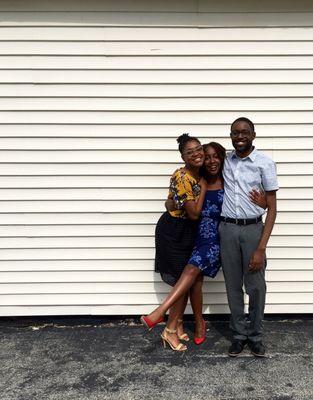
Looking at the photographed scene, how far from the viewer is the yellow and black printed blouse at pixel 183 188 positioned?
2.91 metres

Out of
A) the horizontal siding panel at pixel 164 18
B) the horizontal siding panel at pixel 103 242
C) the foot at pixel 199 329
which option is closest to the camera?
the horizontal siding panel at pixel 164 18

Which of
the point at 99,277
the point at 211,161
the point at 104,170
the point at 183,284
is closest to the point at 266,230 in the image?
the point at 211,161

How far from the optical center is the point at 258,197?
9.22ft

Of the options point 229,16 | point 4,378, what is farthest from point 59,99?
point 4,378

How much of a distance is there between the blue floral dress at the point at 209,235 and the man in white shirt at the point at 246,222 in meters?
0.07

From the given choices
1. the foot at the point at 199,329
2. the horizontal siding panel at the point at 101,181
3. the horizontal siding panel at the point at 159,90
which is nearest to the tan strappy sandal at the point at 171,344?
the foot at the point at 199,329

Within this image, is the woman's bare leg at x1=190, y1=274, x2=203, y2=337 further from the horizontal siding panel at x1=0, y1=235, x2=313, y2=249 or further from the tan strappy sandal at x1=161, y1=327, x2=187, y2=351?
the horizontal siding panel at x1=0, y1=235, x2=313, y2=249

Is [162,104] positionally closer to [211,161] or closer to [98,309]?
[211,161]

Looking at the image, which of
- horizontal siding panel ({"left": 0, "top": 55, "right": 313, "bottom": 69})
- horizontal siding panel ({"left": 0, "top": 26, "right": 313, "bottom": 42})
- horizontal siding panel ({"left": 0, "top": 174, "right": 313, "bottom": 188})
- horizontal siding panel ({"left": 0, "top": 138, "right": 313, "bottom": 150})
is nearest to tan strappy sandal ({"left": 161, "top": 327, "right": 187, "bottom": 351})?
horizontal siding panel ({"left": 0, "top": 174, "right": 313, "bottom": 188})

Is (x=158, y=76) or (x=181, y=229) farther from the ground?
(x=158, y=76)

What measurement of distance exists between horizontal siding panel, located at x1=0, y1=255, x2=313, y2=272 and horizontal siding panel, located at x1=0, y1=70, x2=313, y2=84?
167 cm

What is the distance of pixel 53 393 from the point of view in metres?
2.65

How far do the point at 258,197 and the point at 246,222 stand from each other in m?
0.21

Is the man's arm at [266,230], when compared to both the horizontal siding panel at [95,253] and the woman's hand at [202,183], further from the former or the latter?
the horizontal siding panel at [95,253]
